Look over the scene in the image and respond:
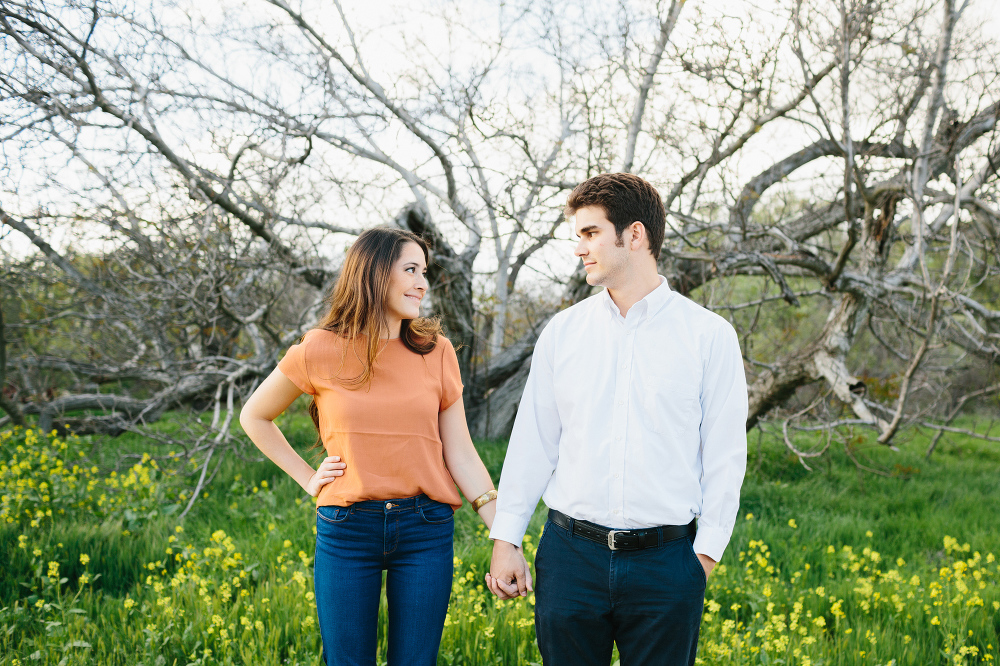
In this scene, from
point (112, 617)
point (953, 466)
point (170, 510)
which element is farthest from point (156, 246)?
point (953, 466)

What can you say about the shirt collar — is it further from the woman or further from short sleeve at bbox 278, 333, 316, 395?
short sleeve at bbox 278, 333, 316, 395

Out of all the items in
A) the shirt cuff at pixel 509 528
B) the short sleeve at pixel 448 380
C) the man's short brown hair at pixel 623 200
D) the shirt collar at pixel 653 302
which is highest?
the man's short brown hair at pixel 623 200

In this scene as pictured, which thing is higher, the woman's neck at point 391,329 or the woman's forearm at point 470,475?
the woman's neck at point 391,329

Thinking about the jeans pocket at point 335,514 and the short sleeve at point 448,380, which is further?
the short sleeve at point 448,380

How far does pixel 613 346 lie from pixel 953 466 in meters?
8.51

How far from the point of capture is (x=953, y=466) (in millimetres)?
8562

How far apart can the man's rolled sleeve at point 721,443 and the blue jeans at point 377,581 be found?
2.86 feet

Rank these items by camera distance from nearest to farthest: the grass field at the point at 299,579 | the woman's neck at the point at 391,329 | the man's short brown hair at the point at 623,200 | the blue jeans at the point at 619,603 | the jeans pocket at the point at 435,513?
the blue jeans at the point at 619,603
the man's short brown hair at the point at 623,200
the jeans pocket at the point at 435,513
the woman's neck at the point at 391,329
the grass field at the point at 299,579

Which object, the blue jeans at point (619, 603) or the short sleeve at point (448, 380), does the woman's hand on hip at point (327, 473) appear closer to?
the short sleeve at point (448, 380)

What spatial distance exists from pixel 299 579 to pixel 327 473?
1776mm

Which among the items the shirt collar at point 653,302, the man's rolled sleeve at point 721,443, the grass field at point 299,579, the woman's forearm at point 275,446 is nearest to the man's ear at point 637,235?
the shirt collar at point 653,302

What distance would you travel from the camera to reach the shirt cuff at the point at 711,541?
195cm

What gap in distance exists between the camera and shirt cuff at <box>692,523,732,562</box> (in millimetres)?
1945

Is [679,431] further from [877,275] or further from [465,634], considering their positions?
[877,275]
